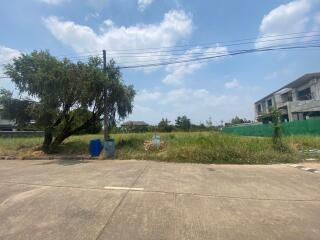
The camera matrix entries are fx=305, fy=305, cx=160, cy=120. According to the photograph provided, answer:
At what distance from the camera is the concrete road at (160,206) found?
5055 millimetres

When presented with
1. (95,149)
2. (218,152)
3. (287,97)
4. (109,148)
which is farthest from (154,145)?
(287,97)

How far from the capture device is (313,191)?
26.3ft

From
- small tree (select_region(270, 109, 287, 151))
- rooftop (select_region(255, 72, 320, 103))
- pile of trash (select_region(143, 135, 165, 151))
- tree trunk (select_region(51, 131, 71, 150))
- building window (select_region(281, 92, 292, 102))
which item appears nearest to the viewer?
small tree (select_region(270, 109, 287, 151))

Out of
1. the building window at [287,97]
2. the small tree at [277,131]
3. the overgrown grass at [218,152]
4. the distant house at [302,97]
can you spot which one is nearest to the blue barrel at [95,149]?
the overgrown grass at [218,152]

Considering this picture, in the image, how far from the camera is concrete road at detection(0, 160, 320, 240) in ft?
16.6

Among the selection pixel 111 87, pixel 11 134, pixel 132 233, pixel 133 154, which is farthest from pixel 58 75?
pixel 11 134

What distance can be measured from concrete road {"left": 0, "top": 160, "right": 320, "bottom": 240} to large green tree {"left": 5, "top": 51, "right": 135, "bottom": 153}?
791 centimetres

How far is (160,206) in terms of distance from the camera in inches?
255

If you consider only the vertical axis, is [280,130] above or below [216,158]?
above

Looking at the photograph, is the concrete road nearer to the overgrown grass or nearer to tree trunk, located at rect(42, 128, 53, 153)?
the overgrown grass

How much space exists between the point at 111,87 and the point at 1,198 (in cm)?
1194

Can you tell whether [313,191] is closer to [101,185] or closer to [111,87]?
[101,185]

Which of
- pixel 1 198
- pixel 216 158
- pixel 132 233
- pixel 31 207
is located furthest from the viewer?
pixel 216 158

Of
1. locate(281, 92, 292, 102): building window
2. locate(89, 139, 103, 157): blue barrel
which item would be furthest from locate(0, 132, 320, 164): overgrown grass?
locate(281, 92, 292, 102): building window
